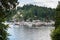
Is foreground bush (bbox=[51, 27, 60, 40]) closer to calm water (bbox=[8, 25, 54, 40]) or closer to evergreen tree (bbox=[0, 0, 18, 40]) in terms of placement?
evergreen tree (bbox=[0, 0, 18, 40])

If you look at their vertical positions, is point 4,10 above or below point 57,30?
above

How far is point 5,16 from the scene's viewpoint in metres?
8.35

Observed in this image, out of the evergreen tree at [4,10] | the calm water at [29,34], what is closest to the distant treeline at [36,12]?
the calm water at [29,34]

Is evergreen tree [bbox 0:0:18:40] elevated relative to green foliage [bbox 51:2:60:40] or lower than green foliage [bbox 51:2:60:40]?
elevated

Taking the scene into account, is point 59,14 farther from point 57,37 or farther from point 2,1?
point 2,1

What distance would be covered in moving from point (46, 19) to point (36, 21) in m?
3.48

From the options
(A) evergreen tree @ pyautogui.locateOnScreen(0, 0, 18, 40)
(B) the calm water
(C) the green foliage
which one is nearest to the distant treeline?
(B) the calm water

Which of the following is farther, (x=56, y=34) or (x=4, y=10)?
(x=56, y=34)

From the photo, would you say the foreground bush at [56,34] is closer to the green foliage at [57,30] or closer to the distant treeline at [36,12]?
the green foliage at [57,30]

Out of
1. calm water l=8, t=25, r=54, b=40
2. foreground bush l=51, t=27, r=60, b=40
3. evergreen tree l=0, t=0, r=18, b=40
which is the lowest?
calm water l=8, t=25, r=54, b=40

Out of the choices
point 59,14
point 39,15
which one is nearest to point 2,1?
point 59,14

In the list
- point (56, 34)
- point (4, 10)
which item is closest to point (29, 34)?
point (56, 34)

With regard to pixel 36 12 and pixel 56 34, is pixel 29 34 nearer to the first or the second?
pixel 36 12

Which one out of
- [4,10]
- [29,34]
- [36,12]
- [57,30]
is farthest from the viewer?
[36,12]
